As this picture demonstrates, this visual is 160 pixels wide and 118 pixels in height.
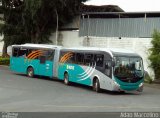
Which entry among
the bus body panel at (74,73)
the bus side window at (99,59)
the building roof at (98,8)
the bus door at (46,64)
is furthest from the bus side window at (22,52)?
the bus side window at (99,59)

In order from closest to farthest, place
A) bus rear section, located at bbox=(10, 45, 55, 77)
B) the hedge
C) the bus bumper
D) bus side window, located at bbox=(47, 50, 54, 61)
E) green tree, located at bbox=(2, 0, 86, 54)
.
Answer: the bus bumper → bus side window, located at bbox=(47, 50, 54, 61) → bus rear section, located at bbox=(10, 45, 55, 77) → green tree, located at bbox=(2, 0, 86, 54) → the hedge

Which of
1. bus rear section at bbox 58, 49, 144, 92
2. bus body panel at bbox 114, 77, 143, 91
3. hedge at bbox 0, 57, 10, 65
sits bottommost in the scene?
hedge at bbox 0, 57, 10, 65

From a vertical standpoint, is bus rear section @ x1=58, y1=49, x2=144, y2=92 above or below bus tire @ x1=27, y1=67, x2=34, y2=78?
above

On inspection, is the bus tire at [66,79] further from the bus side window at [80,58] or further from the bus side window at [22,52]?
the bus side window at [22,52]

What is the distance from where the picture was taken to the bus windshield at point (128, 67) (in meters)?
27.1

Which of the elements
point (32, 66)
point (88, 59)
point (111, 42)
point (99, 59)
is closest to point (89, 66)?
point (88, 59)

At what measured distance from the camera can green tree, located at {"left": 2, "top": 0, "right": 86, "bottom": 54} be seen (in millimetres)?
41750

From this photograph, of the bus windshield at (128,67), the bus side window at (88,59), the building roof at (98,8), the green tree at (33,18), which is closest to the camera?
the bus windshield at (128,67)

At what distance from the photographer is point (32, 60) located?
3634 cm

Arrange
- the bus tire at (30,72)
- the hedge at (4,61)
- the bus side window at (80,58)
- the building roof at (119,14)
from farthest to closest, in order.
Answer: the hedge at (4,61), the building roof at (119,14), the bus tire at (30,72), the bus side window at (80,58)

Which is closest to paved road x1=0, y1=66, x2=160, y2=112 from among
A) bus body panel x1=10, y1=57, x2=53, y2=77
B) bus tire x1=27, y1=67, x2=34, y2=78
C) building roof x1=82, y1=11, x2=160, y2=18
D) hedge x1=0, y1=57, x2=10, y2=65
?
bus body panel x1=10, y1=57, x2=53, y2=77

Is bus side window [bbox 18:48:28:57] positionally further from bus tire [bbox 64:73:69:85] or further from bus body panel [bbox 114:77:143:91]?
bus body panel [bbox 114:77:143:91]

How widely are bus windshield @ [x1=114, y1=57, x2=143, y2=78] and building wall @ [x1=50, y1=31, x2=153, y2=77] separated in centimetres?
859

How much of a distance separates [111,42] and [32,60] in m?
7.32
